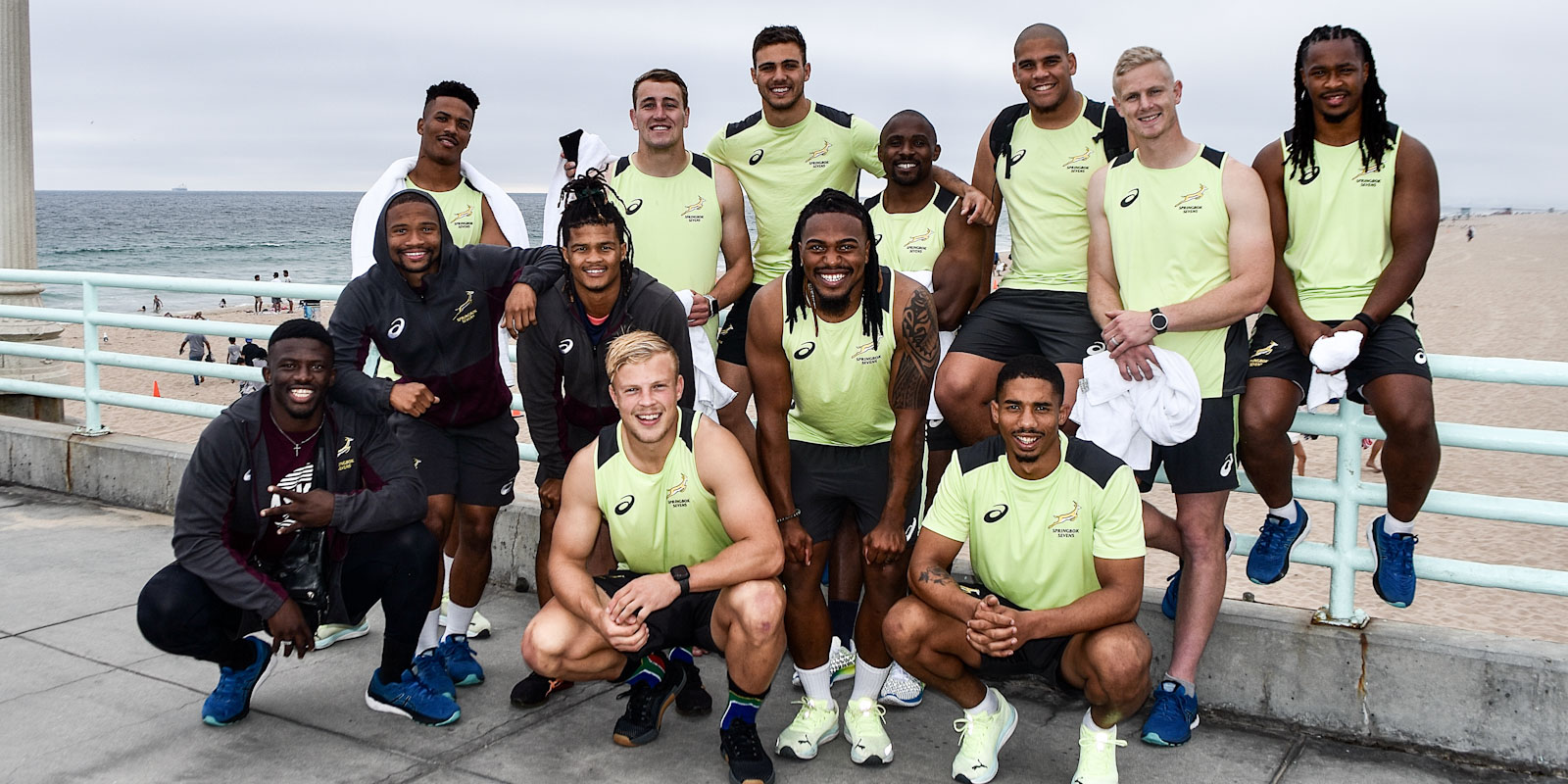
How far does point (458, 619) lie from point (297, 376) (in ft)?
4.17

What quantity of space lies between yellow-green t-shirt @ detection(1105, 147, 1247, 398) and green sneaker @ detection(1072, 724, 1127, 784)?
4.17ft

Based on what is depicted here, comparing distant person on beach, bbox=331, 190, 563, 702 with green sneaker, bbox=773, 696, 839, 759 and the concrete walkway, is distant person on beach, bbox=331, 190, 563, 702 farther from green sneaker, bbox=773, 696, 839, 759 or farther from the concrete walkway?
green sneaker, bbox=773, 696, 839, 759

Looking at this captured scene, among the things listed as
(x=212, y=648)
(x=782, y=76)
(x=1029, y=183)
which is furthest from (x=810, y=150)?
(x=212, y=648)

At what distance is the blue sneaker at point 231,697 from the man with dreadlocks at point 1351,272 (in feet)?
12.1

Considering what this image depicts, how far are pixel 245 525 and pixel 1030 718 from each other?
2.95 meters

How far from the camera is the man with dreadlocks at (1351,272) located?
410 centimetres

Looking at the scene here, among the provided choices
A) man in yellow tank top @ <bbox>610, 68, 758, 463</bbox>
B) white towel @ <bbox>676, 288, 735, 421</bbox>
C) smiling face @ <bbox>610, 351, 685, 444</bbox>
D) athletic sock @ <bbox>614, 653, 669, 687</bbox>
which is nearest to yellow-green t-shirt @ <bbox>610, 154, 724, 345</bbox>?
man in yellow tank top @ <bbox>610, 68, 758, 463</bbox>

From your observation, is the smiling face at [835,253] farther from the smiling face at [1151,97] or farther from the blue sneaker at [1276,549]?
the blue sneaker at [1276,549]

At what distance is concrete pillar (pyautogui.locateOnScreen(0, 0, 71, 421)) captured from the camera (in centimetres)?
975

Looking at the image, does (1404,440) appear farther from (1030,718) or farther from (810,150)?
(810,150)

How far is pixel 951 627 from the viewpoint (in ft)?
12.7

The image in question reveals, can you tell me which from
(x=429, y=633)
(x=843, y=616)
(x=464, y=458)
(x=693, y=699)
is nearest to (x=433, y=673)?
(x=429, y=633)

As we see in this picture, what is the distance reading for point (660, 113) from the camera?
521 cm

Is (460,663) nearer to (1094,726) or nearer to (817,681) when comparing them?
(817,681)
